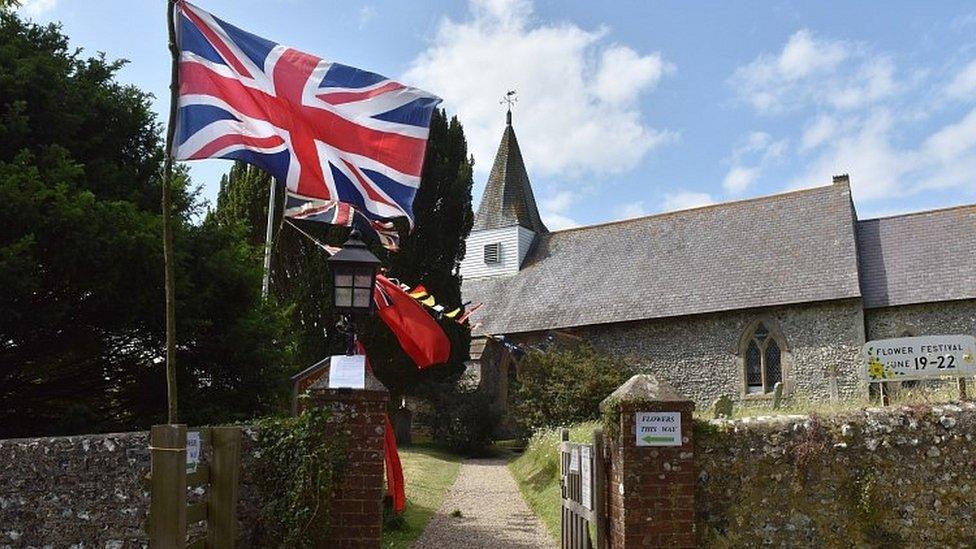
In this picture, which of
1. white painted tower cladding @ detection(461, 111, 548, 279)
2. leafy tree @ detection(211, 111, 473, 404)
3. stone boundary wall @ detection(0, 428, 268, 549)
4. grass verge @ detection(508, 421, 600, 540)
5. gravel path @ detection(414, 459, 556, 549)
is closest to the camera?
stone boundary wall @ detection(0, 428, 268, 549)

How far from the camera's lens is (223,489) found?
4.43 meters

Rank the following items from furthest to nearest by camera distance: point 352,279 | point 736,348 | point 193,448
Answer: point 736,348 < point 352,279 < point 193,448

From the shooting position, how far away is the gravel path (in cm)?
950

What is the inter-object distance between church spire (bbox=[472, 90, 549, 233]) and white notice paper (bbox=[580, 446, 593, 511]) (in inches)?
1012

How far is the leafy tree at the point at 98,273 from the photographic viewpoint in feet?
25.7

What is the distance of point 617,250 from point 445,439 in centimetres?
1054

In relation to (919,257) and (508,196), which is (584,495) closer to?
(919,257)

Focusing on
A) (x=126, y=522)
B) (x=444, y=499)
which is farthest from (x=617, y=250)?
(x=126, y=522)

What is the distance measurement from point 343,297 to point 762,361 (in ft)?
62.5

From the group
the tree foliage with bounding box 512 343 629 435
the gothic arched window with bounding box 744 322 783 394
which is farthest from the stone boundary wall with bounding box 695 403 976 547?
the gothic arched window with bounding box 744 322 783 394

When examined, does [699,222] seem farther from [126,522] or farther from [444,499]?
[126,522]

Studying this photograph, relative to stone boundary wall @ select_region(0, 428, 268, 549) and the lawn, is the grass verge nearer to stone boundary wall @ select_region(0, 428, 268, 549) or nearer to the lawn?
the lawn

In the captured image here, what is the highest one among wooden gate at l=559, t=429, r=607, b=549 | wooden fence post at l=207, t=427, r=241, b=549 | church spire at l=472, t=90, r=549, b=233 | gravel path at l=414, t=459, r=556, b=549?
church spire at l=472, t=90, r=549, b=233

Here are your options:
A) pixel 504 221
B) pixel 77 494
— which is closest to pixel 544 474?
pixel 77 494
